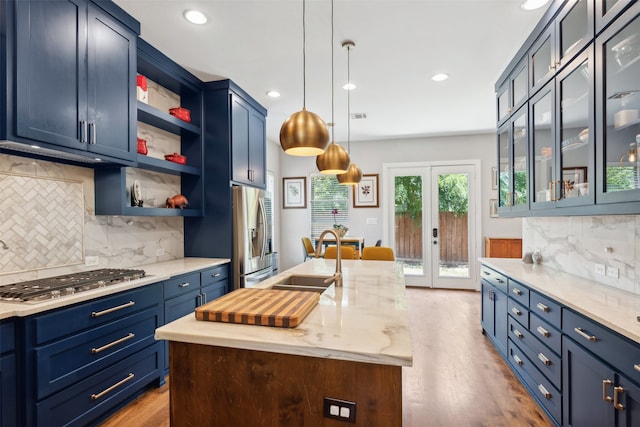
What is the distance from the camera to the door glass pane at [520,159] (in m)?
2.68

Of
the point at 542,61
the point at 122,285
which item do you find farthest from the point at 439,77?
the point at 122,285

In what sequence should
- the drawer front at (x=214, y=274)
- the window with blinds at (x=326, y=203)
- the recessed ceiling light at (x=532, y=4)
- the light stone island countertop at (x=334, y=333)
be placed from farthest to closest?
the window with blinds at (x=326, y=203)
the drawer front at (x=214, y=274)
the recessed ceiling light at (x=532, y=4)
the light stone island countertop at (x=334, y=333)

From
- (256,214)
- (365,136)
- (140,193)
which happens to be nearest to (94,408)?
(140,193)

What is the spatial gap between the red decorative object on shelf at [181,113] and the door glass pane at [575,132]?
318 cm

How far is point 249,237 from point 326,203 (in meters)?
2.97

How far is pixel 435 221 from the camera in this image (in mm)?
5742

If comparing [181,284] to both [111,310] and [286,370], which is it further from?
[286,370]

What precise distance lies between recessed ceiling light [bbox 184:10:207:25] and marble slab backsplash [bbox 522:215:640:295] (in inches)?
121

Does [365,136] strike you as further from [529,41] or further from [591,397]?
[591,397]

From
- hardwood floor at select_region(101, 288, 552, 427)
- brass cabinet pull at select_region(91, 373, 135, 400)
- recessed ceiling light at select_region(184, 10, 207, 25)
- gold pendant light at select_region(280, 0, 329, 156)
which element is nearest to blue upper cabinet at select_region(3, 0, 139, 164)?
recessed ceiling light at select_region(184, 10, 207, 25)

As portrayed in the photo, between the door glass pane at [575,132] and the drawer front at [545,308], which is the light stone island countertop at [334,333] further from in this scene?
the door glass pane at [575,132]

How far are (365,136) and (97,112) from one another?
435 centimetres

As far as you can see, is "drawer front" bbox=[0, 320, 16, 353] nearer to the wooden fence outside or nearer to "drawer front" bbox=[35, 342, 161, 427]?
"drawer front" bbox=[35, 342, 161, 427]

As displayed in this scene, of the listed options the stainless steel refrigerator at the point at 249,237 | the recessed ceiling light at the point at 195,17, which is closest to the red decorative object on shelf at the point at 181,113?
the stainless steel refrigerator at the point at 249,237
